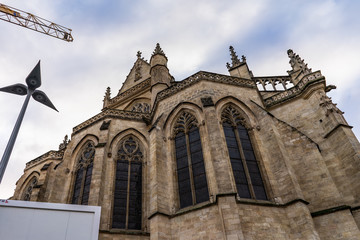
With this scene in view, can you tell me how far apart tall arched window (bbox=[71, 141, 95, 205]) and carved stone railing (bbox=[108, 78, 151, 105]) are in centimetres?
793

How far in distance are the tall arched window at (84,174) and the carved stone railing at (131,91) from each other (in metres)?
7.93

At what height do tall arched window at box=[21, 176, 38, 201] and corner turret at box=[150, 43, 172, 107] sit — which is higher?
corner turret at box=[150, 43, 172, 107]

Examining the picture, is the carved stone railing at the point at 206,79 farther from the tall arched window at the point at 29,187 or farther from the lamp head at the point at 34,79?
the tall arched window at the point at 29,187

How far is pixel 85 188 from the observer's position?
1367 cm

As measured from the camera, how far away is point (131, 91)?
22484 millimetres

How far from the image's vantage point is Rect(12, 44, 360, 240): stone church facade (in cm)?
918

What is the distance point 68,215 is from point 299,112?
11.1m

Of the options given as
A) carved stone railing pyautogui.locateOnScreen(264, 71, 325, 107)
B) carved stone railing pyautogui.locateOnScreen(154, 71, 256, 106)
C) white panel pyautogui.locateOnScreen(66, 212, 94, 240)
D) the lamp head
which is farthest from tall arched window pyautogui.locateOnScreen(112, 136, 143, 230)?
carved stone railing pyautogui.locateOnScreen(264, 71, 325, 107)

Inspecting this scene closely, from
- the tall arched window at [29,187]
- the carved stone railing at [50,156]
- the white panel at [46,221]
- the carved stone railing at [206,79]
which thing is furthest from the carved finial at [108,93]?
the white panel at [46,221]

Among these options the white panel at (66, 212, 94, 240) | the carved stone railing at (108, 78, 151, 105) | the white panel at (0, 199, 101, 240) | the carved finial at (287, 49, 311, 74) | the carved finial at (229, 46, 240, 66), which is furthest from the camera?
the carved stone railing at (108, 78, 151, 105)

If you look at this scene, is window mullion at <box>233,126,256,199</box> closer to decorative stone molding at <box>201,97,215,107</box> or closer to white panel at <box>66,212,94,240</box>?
decorative stone molding at <box>201,97,215,107</box>

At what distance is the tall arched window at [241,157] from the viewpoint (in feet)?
33.2

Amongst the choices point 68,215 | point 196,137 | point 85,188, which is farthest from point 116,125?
point 68,215

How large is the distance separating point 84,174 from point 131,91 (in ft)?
32.3
